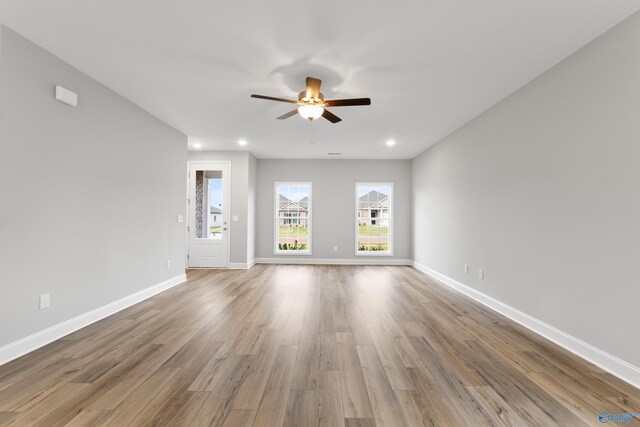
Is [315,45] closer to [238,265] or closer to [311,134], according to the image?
[311,134]

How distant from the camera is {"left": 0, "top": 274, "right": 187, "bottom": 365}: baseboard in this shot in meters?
2.27

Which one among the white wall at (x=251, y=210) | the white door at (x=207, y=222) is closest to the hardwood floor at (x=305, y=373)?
the white door at (x=207, y=222)

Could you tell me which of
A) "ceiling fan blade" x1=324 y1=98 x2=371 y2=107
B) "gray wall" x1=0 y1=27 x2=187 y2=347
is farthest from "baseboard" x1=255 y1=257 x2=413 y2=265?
"ceiling fan blade" x1=324 y1=98 x2=371 y2=107

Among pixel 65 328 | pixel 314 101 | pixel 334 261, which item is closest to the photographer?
pixel 65 328

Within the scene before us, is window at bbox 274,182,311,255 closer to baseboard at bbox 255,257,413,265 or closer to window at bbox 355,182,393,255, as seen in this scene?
baseboard at bbox 255,257,413,265

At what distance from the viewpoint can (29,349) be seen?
239 cm

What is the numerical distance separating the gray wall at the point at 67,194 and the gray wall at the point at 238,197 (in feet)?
6.99

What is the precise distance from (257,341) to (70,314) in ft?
6.33

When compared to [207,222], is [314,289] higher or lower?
lower

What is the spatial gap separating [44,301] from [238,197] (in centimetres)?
403

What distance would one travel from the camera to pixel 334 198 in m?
7.21

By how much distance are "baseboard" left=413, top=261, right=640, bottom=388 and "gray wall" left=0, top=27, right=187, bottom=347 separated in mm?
4680

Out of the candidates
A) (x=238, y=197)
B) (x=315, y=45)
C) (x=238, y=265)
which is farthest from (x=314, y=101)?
(x=238, y=265)

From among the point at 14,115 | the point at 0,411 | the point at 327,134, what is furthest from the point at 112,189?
the point at 327,134
